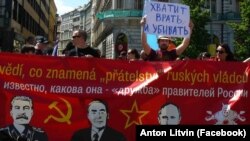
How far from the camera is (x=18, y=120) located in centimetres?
613

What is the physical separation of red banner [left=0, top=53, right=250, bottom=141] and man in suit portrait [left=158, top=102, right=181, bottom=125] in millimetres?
17

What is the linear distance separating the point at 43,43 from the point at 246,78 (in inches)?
150

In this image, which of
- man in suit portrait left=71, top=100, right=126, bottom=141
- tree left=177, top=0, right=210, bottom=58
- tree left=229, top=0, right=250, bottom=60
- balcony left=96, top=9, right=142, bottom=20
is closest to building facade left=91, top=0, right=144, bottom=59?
balcony left=96, top=9, right=142, bottom=20

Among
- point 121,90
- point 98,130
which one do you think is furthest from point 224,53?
point 98,130

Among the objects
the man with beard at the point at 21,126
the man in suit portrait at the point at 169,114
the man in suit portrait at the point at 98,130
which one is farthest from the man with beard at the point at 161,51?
the man with beard at the point at 21,126

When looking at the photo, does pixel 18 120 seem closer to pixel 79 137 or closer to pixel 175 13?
pixel 79 137

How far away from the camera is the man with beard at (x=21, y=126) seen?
6.10 metres

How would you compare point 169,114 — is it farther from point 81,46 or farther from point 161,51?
point 81,46

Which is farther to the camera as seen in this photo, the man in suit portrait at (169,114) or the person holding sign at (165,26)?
the person holding sign at (165,26)

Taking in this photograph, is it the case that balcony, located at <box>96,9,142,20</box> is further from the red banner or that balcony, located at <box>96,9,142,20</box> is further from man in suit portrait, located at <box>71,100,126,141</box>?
man in suit portrait, located at <box>71,100,126,141</box>

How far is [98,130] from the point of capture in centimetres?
624

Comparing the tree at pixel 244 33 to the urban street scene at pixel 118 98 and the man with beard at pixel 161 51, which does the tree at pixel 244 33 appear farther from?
the urban street scene at pixel 118 98

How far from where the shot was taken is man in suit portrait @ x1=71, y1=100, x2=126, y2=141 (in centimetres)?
621

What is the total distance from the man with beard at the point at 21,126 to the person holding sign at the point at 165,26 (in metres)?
1.92
